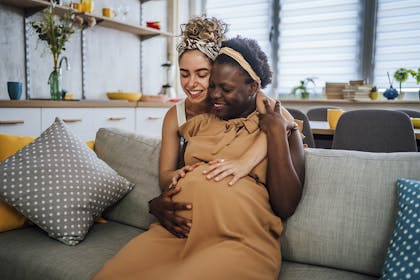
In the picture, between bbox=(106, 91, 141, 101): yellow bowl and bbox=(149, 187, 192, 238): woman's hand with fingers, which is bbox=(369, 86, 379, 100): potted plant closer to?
bbox=(106, 91, 141, 101): yellow bowl

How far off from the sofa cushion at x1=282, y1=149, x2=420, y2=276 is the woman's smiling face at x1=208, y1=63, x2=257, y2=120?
13.6 inches

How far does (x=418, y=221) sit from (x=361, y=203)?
9.2 inches

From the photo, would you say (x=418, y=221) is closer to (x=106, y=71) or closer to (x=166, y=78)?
(x=106, y=71)

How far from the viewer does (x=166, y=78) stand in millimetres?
4938

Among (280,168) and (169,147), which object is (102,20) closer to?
(169,147)

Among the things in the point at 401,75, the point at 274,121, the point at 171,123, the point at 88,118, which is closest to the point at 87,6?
the point at 88,118

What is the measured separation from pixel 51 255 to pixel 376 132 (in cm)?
181

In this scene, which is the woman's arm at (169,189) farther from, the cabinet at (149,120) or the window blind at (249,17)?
the window blind at (249,17)

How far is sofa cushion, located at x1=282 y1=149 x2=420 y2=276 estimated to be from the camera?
1175mm

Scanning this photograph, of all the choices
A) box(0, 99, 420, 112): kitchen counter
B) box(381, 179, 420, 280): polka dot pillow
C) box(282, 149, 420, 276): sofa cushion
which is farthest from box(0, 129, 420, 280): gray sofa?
box(0, 99, 420, 112): kitchen counter

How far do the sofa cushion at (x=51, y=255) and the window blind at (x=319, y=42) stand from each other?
376 cm

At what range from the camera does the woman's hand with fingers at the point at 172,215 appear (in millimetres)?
1167

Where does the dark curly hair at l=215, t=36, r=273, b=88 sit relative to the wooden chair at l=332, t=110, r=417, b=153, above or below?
above

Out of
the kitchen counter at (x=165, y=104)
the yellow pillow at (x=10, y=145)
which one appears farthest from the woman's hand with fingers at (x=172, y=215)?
the kitchen counter at (x=165, y=104)
